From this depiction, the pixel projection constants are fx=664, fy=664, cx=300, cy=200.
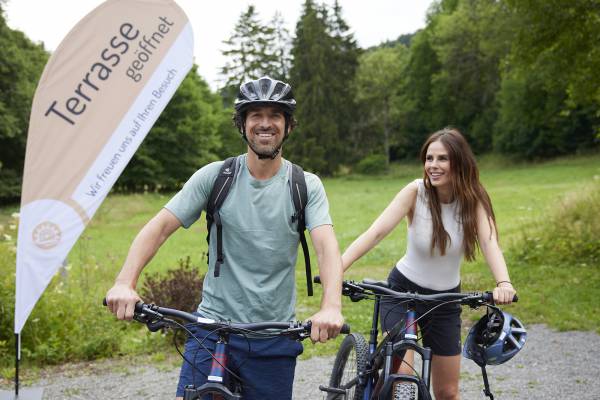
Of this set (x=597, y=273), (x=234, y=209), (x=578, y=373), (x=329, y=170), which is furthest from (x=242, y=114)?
(x=329, y=170)

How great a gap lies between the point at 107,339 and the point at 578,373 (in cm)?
520

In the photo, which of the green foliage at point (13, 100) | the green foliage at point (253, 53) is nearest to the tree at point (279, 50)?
the green foliage at point (253, 53)

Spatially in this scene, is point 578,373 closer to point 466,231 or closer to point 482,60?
point 466,231

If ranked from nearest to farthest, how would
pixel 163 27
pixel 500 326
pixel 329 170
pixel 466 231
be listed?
1. pixel 500 326
2. pixel 466 231
3. pixel 163 27
4. pixel 329 170

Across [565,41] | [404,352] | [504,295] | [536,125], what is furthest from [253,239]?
[536,125]

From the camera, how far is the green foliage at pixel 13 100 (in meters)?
33.3

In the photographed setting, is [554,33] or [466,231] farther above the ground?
[554,33]

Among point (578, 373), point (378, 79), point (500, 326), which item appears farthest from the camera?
point (378, 79)

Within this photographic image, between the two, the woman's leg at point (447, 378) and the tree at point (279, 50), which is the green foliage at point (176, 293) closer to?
the woman's leg at point (447, 378)

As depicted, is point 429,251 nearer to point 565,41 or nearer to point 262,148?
point 262,148

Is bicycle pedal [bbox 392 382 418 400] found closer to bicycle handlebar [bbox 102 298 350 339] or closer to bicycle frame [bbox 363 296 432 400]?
bicycle frame [bbox 363 296 432 400]

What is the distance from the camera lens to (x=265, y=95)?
2938 millimetres

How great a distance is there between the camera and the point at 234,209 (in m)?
2.93

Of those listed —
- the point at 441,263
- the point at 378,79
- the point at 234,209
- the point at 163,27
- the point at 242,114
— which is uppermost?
the point at 378,79
